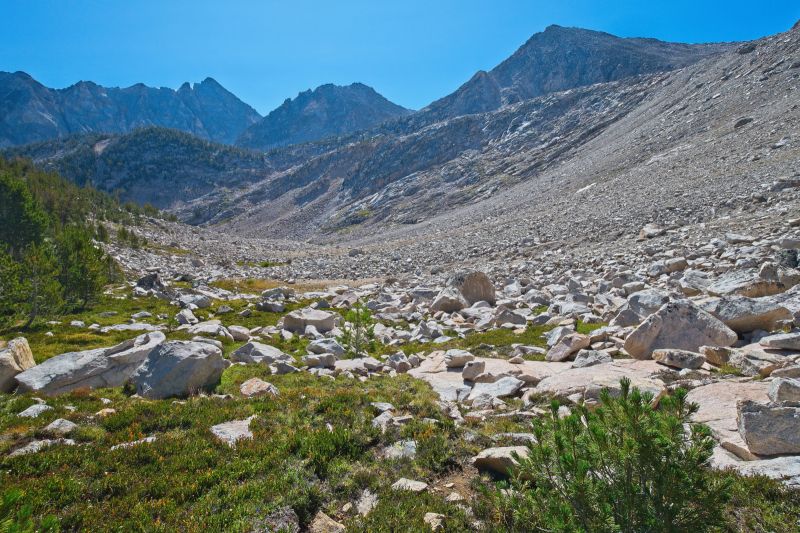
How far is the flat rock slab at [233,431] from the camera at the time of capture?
8.12 m

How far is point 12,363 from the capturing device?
11773mm

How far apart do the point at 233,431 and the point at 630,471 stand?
7771 mm

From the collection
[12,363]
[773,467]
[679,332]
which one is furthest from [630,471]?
[12,363]

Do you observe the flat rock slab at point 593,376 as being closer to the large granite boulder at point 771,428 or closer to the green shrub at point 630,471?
the large granite boulder at point 771,428

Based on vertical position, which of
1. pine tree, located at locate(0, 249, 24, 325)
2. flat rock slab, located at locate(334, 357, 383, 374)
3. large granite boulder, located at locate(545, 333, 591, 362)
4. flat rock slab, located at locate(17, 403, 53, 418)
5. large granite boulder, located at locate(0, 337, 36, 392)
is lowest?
flat rock slab, located at locate(334, 357, 383, 374)

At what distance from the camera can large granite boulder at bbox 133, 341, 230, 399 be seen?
11414 millimetres

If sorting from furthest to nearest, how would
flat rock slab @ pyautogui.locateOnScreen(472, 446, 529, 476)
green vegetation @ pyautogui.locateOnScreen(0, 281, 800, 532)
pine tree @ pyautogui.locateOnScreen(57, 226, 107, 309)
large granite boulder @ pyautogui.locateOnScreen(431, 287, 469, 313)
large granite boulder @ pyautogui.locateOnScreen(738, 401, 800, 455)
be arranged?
pine tree @ pyautogui.locateOnScreen(57, 226, 107, 309), large granite boulder @ pyautogui.locateOnScreen(431, 287, 469, 313), flat rock slab @ pyautogui.locateOnScreen(472, 446, 529, 476), large granite boulder @ pyautogui.locateOnScreen(738, 401, 800, 455), green vegetation @ pyautogui.locateOnScreen(0, 281, 800, 532)

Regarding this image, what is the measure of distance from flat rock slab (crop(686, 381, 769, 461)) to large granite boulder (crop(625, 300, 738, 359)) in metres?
2.99

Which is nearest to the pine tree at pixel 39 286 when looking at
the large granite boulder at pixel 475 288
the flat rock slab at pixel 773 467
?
the large granite boulder at pixel 475 288

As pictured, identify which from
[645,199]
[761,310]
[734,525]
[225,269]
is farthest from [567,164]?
[734,525]

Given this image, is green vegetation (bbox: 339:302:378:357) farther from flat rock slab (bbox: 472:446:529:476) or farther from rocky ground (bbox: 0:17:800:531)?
flat rock slab (bbox: 472:446:529:476)

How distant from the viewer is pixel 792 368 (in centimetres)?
789

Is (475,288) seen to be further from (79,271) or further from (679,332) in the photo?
(79,271)

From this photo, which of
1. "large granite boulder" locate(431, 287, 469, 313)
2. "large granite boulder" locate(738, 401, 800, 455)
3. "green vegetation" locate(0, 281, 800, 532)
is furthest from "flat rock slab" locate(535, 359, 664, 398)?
"large granite boulder" locate(431, 287, 469, 313)
